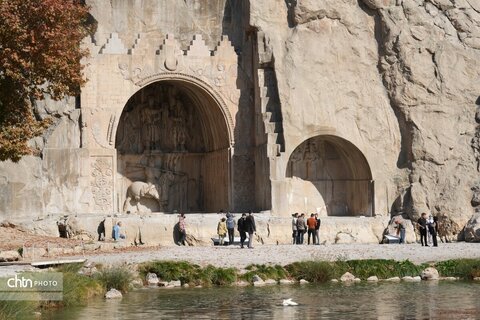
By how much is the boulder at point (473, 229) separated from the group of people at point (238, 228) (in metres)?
7.99

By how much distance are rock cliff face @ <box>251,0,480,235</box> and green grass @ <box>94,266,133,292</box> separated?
1614 centimetres

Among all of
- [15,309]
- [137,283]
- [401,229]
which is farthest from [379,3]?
[15,309]

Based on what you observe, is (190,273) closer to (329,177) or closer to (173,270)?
(173,270)

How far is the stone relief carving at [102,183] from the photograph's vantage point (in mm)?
39500

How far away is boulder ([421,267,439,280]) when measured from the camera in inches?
1104

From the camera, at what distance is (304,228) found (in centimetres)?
3609

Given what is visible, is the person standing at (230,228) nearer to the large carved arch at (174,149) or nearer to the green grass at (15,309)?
the large carved arch at (174,149)

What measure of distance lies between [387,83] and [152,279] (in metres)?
17.8

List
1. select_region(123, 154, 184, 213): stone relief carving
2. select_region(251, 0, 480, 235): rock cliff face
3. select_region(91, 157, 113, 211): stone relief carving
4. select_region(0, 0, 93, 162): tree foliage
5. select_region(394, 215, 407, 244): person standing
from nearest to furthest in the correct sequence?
select_region(0, 0, 93, 162): tree foliage, select_region(394, 215, 407, 244): person standing, select_region(91, 157, 113, 211): stone relief carving, select_region(251, 0, 480, 235): rock cliff face, select_region(123, 154, 184, 213): stone relief carving

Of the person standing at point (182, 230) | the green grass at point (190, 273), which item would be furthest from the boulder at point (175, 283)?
the person standing at point (182, 230)

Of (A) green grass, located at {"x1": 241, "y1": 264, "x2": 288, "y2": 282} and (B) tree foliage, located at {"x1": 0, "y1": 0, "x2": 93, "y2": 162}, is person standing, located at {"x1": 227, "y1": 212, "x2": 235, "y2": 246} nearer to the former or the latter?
(A) green grass, located at {"x1": 241, "y1": 264, "x2": 288, "y2": 282}

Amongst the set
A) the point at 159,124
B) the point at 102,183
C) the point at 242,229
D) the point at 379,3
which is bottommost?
the point at 242,229

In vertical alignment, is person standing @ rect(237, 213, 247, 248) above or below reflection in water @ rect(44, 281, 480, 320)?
above

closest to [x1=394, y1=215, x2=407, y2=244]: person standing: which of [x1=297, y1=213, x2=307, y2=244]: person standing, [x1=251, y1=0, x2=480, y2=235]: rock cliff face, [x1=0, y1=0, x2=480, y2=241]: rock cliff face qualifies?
[x1=0, y1=0, x2=480, y2=241]: rock cliff face
